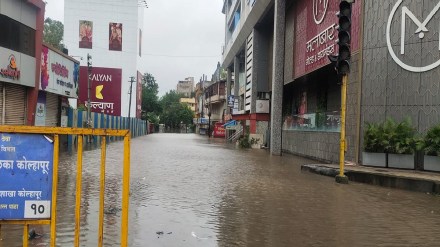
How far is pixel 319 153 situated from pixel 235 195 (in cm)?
1250

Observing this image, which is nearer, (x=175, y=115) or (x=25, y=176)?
(x=25, y=176)

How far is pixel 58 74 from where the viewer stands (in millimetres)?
25344

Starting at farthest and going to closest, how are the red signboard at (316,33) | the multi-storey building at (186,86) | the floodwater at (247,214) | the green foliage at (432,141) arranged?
1. the multi-storey building at (186,86)
2. the red signboard at (316,33)
3. the green foliage at (432,141)
4. the floodwater at (247,214)

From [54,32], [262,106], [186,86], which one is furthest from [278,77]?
[186,86]

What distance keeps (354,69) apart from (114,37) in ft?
213

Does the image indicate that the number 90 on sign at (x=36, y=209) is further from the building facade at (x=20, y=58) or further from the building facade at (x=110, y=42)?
the building facade at (x=110, y=42)

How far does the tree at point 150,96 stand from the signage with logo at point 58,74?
245 ft

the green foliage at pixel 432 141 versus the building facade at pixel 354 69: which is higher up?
the building facade at pixel 354 69

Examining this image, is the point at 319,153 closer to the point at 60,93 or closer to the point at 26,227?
the point at 60,93

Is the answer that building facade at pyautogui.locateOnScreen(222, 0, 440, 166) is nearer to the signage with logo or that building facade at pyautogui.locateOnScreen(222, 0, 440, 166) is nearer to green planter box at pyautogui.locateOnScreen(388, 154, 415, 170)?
green planter box at pyautogui.locateOnScreen(388, 154, 415, 170)

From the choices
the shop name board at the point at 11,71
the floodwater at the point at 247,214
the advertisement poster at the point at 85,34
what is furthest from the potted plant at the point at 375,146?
the advertisement poster at the point at 85,34

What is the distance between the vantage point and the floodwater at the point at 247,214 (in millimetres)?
5758

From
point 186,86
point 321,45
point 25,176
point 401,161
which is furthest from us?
point 186,86

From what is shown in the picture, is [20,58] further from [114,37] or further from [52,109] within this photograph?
[114,37]
